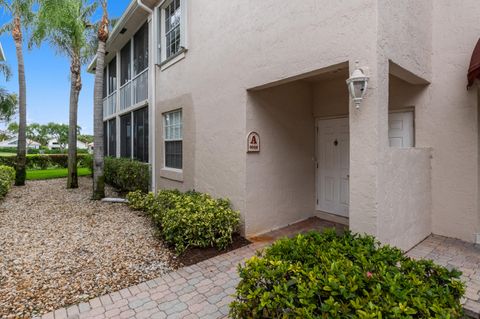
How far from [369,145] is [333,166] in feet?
9.80

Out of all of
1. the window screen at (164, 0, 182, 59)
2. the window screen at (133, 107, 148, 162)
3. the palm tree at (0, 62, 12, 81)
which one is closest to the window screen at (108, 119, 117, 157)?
the window screen at (133, 107, 148, 162)

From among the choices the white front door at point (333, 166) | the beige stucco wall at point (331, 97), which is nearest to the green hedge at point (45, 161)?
the white front door at point (333, 166)

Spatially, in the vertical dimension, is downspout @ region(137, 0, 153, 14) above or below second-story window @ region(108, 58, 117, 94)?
above

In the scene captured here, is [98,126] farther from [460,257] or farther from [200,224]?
[460,257]

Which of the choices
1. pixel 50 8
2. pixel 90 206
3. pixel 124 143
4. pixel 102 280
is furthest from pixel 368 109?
pixel 124 143

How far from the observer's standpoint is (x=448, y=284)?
2.54 meters

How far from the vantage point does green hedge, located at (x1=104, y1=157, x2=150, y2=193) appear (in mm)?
10219

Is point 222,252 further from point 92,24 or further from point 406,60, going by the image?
point 92,24

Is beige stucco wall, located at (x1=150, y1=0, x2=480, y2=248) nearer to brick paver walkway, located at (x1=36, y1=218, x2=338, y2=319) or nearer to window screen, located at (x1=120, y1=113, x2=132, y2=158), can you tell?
brick paver walkway, located at (x1=36, y1=218, x2=338, y2=319)

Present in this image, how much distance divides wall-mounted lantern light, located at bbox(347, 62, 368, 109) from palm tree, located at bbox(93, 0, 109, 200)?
8.72 metres

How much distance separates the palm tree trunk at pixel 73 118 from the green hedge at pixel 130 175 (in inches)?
67.1

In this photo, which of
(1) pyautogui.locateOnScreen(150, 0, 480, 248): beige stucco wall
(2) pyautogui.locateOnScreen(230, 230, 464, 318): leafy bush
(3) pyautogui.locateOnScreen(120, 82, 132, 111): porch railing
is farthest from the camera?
(3) pyautogui.locateOnScreen(120, 82, 132, 111): porch railing

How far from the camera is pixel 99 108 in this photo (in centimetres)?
973

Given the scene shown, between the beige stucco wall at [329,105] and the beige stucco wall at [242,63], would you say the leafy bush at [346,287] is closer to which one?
the beige stucco wall at [329,105]
